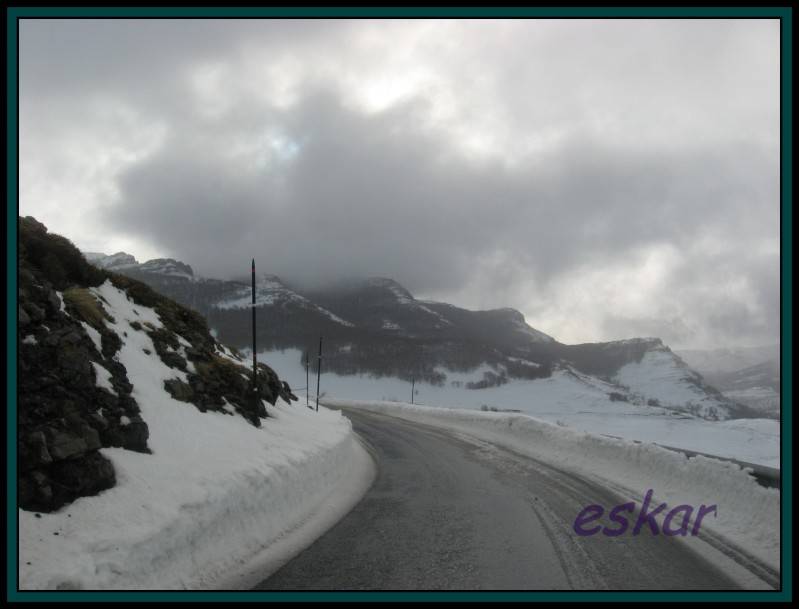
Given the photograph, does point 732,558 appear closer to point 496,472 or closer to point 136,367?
point 496,472

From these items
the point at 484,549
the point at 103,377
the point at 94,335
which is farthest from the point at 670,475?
the point at 94,335

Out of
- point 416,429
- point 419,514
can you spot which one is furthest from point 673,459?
point 416,429

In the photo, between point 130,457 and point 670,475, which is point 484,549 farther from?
point 670,475

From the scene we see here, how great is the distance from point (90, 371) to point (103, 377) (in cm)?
75

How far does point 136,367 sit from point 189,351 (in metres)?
3.56

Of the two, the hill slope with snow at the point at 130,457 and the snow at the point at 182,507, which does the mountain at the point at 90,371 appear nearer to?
the hill slope with snow at the point at 130,457

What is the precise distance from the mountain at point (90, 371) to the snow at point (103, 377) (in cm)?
3

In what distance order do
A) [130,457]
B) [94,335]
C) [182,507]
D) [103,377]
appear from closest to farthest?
[182,507], [130,457], [103,377], [94,335]

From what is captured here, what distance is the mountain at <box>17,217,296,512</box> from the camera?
6.93 m

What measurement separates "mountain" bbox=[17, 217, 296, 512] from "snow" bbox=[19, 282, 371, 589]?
0.21 meters

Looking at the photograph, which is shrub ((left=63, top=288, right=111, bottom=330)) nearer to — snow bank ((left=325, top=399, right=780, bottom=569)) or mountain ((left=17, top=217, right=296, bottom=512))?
mountain ((left=17, top=217, right=296, bottom=512))

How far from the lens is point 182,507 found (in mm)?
7344

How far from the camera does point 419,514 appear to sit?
1021cm

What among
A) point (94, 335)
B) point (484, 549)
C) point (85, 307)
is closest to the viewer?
point (484, 549)
